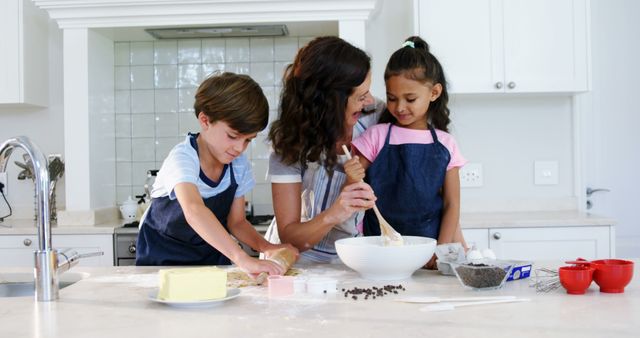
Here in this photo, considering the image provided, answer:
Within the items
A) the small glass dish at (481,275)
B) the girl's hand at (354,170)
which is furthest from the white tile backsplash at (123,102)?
the small glass dish at (481,275)

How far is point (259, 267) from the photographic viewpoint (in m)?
1.64

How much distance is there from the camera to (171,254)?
214cm

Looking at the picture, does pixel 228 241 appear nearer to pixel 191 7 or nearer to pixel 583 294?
pixel 583 294

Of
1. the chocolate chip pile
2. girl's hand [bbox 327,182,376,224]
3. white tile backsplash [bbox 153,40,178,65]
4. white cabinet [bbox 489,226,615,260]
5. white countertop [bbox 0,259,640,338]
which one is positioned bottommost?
white cabinet [bbox 489,226,615,260]

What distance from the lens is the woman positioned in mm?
1932

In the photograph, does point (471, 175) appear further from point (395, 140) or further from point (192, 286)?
point (192, 286)

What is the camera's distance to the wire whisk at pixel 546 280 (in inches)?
58.7

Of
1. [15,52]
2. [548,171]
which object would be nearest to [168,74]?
[15,52]

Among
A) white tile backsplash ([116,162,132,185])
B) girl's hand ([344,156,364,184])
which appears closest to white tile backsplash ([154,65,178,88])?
white tile backsplash ([116,162,132,185])

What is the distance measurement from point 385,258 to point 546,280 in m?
0.36

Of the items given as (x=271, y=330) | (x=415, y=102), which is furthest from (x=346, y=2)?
(x=271, y=330)

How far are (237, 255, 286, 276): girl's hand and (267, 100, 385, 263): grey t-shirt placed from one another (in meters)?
0.42

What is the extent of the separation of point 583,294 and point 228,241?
0.85 meters

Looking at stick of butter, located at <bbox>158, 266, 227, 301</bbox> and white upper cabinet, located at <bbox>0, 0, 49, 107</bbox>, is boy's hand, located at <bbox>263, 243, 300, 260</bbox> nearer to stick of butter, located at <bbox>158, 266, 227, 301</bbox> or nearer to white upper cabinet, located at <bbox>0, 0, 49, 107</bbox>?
stick of butter, located at <bbox>158, 266, 227, 301</bbox>
